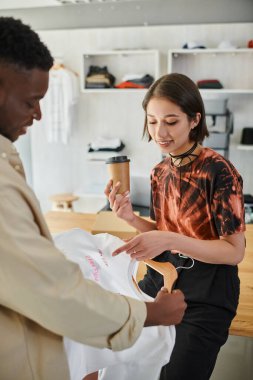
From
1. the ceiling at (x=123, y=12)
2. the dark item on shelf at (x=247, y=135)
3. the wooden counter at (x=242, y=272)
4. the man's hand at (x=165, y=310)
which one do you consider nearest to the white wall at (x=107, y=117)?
the ceiling at (x=123, y=12)

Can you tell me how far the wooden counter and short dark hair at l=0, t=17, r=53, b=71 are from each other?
120cm

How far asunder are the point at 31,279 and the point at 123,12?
4284 millimetres

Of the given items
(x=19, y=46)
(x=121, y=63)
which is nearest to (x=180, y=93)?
(x=19, y=46)

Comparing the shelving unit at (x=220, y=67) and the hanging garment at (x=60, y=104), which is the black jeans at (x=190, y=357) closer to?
the shelving unit at (x=220, y=67)

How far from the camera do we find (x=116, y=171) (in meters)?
1.34

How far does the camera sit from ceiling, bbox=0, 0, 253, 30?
4.06m

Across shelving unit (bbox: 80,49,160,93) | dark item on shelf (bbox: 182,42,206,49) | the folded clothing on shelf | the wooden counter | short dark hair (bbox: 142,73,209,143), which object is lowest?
the wooden counter

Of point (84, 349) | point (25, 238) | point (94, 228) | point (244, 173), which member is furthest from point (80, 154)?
point (25, 238)

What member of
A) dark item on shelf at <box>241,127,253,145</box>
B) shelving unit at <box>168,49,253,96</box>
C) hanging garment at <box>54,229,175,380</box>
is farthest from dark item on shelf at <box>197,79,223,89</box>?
hanging garment at <box>54,229,175,380</box>

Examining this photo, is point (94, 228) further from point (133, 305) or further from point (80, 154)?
point (80, 154)

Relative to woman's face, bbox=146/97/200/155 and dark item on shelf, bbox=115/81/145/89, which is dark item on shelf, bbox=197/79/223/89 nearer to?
dark item on shelf, bbox=115/81/145/89

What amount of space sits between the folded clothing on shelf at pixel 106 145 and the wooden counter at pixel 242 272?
189cm

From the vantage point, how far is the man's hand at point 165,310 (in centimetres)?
81

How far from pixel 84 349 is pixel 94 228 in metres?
0.98
